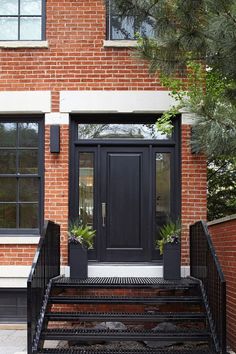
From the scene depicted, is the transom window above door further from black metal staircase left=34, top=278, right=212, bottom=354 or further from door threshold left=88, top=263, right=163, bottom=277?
black metal staircase left=34, top=278, right=212, bottom=354

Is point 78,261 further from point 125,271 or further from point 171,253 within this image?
point 171,253

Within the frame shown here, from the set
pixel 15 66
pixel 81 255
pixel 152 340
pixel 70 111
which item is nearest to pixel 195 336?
pixel 152 340

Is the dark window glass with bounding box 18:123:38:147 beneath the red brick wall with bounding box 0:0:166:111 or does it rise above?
beneath

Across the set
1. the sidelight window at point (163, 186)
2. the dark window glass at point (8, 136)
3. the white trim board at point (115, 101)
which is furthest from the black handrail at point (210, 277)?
the dark window glass at point (8, 136)

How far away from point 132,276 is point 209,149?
3769 mm

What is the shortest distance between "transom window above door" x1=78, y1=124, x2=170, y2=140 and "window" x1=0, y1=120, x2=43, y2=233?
0.70 meters

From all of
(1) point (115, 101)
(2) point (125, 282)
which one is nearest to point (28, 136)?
(1) point (115, 101)

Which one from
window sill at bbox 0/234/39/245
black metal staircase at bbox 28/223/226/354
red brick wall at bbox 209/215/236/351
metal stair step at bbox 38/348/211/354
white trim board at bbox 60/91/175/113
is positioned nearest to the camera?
metal stair step at bbox 38/348/211/354

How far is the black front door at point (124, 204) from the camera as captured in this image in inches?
381

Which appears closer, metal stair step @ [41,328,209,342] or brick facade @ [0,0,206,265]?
metal stair step @ [41,328,209,342]

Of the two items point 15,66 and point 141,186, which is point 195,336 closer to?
point 141,186

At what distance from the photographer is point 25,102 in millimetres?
9547

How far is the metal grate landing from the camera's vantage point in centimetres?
834

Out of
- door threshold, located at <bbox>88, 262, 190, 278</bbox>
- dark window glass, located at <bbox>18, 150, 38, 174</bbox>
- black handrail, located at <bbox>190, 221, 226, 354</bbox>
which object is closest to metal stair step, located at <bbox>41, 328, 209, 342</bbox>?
black handrail, located at <bbox>190, 221, 226, 354</bbox>
